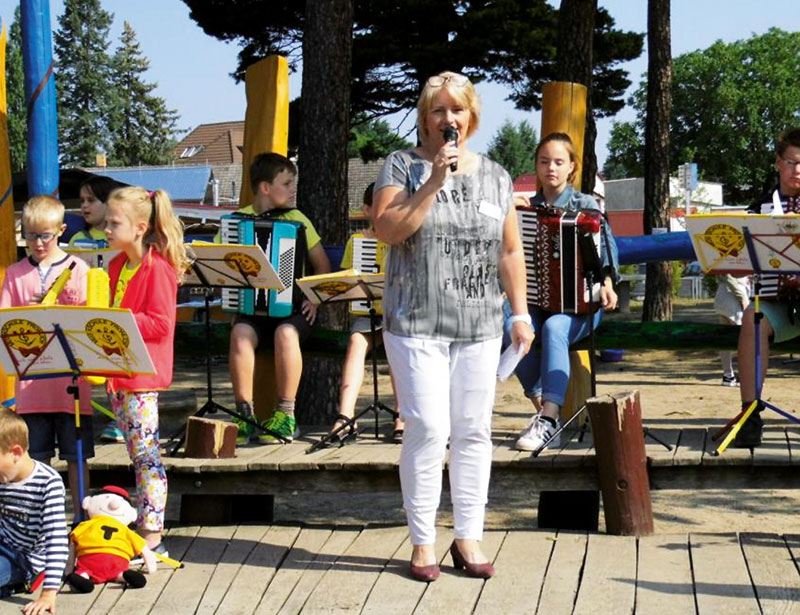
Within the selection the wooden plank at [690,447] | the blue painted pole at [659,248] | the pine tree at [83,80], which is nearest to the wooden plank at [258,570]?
the wooden plank at [690,447]

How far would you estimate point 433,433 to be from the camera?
504cm

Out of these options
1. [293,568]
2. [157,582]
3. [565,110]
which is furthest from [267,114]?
[157,582]

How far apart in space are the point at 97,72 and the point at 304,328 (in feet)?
302

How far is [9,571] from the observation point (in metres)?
5.26

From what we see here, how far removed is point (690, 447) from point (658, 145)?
47.0ft

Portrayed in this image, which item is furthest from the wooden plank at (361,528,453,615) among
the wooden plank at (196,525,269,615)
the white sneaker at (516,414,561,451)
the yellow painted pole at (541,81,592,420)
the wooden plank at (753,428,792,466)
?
the yellow painted pole at (541,81,592,420)

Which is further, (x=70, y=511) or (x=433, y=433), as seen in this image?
(x=70, y=511)

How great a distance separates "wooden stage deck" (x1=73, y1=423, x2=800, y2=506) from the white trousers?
838mm

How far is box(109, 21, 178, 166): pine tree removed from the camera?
9362 centimetres

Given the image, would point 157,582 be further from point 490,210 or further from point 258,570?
point 490,210

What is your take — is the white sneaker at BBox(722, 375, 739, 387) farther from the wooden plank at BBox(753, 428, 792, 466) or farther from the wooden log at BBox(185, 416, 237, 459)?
the wooden log at BBox(185, 416, 237, 459)

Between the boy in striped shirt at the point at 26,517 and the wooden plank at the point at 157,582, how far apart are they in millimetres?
292

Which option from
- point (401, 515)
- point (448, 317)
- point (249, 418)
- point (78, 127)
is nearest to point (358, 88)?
point (401, 515)

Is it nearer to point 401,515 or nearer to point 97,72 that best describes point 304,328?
point 401,515
